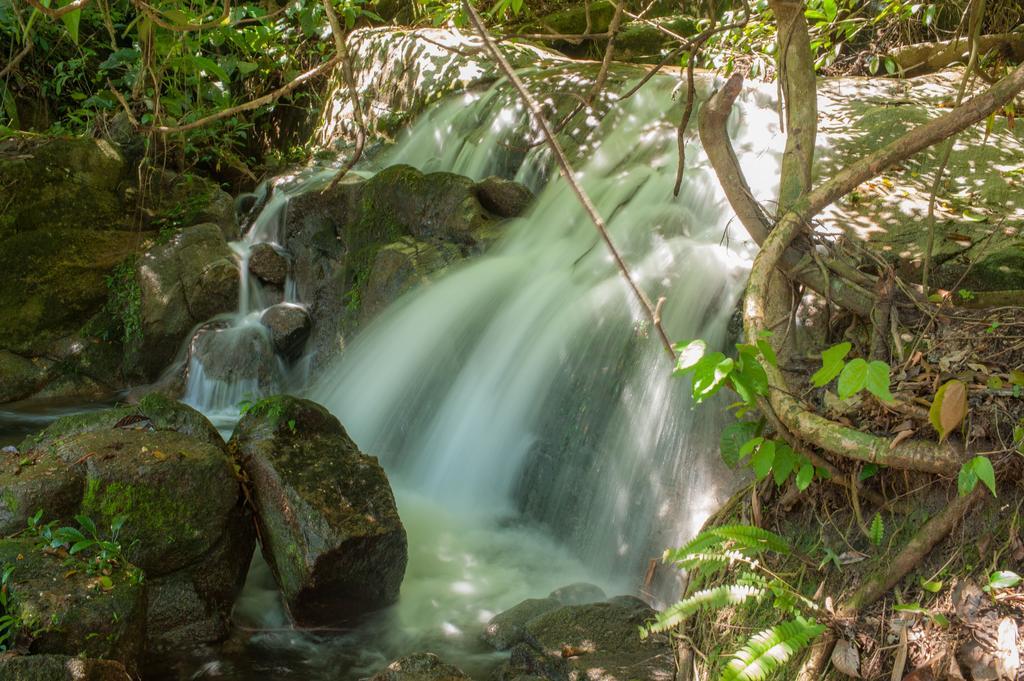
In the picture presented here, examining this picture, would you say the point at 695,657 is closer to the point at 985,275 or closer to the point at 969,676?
the point at 969,676

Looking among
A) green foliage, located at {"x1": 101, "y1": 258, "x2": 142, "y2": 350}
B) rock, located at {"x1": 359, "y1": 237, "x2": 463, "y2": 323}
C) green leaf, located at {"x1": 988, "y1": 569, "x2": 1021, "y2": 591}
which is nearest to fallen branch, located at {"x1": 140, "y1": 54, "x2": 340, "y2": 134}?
green leaf, located at {"x1": 988, "y1": 569, "x2": 1021, "y2": 591}

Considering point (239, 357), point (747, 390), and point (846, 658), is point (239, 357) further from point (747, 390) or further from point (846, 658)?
point (846, 658)

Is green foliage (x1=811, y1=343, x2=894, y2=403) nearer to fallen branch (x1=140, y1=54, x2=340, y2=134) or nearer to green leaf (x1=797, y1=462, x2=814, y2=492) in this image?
green leaf (x1=797, y1=462, x2=814, y2=492)

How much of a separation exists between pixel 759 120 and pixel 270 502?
202 inches

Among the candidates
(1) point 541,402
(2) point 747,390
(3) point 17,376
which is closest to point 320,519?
(1) point 541,402

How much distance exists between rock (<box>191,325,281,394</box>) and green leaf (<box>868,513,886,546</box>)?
5.74 metres

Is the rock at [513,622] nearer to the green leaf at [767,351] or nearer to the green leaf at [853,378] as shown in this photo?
the green leaf at [767,351]

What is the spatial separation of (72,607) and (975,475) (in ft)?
10.0

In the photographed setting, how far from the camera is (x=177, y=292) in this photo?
A: 26.0 feet

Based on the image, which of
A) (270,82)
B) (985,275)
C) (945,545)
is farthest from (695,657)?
(270,82)

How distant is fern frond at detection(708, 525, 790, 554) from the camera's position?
8.73 ft

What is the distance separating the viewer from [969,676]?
7.13 feet

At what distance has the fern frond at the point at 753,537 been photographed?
2660mm

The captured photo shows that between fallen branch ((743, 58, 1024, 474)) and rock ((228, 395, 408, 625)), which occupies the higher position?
fallen branch ((743, 58, 1024, 474))
